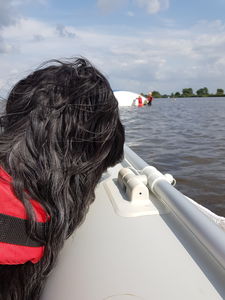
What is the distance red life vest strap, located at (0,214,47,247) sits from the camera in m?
0.84

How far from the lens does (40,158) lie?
2.93 feet

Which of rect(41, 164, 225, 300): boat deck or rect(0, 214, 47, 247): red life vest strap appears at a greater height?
rect(0, 214, 47, 247): red life vest strap

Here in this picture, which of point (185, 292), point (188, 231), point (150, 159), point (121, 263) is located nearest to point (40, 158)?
point (121, 263)

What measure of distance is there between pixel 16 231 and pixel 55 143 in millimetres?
274

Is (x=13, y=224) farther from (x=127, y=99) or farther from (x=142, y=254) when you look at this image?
(x=127, y=99)

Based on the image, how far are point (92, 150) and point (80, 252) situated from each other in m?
0.44

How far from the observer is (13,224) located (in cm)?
86

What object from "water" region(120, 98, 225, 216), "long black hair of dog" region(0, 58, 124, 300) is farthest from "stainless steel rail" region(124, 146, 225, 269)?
"water" region(120, 98, 225, 216)

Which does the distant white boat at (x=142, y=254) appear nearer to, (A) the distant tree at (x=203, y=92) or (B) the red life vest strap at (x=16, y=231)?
(B) the red life vest strap at (x=16, y=231)

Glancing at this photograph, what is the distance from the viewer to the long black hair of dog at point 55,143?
89cm

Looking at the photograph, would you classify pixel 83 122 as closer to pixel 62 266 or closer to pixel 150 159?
pixel 62 266

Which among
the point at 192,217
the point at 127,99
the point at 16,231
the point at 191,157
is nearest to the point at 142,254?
the point at 192,217

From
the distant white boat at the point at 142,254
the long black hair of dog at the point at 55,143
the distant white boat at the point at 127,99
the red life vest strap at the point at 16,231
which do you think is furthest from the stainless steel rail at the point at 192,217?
the distant white boat at the point at 127,99

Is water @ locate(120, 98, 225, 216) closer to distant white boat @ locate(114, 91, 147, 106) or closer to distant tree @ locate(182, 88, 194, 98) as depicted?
distant white boat @ locate(114, 91, 147, 106)
